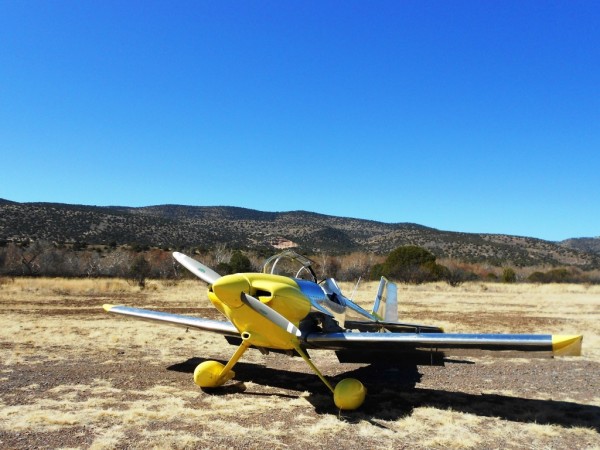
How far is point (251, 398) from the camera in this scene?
7.06 metres

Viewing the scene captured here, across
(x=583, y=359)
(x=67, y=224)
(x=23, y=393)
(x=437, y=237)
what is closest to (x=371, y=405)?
(x=23, y=393)

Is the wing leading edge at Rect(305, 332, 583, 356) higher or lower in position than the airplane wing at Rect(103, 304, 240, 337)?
higher

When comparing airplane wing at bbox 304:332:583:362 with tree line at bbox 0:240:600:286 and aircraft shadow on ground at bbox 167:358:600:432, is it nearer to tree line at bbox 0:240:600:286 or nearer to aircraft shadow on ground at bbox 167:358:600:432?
aircraft shadow on ground at bbox 167:358:600:432

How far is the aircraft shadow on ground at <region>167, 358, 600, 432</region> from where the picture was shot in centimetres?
638

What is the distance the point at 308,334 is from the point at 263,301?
957mm

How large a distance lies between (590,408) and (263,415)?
4874 mm

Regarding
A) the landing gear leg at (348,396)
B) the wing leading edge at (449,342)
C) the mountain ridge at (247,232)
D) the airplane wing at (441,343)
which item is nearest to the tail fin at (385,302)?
the airplane wing at (441,343)

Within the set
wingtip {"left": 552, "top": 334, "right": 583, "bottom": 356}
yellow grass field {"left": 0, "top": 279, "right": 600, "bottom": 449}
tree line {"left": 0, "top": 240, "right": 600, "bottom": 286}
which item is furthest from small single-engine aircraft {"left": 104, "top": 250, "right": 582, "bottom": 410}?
tree line {"left": 0, "top": 240, "right": 600, "bottom": 286}

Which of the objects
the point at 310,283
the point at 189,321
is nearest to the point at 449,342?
the point at 310,283

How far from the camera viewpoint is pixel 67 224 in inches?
2378

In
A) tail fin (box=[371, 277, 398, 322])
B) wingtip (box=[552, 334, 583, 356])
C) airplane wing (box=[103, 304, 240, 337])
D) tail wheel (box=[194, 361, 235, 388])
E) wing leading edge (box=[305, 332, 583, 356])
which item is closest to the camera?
wingtip (box=[552, 334, 583, 356])

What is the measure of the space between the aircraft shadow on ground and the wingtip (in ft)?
3.75

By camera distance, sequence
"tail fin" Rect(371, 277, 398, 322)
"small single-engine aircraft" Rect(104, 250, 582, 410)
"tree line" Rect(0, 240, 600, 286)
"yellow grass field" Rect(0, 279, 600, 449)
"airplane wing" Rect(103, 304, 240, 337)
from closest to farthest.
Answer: "yellow grass field" Rect(0, 279, 600, 449) → "small single-engine aircraft" Rect(104, 250, 582, 410) → "airplane wing" Rect(103, 304, 240, 337) → "tail fin" Rect(371, 277, 398, 322) → "tree line" Rect(0, 240, 600, 286)

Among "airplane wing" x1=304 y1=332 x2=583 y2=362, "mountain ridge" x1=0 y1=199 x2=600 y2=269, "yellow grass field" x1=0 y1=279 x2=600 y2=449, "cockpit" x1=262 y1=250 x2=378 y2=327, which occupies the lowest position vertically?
"yellow grass field" x1=0 y1=279 x2=600 y2=449
